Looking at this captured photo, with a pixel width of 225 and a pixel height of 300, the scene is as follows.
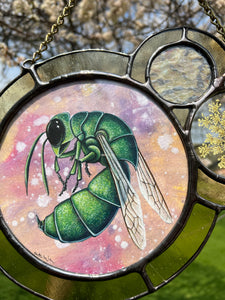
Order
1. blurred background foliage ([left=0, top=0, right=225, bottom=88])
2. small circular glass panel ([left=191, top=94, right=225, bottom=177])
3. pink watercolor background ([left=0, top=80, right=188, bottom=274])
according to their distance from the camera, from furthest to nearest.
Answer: blurred background foliage ([left=0, top=0, right=225, bottom=88]), small circular glass panel ([left=191, top=94, right=225, bottom=177]), pink watercolor background ([left=0, top=80, right=188, bottom=274])

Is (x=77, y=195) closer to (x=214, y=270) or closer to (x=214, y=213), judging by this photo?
(x=214, y=213)

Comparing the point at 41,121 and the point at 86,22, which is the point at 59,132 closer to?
the point at 41,121

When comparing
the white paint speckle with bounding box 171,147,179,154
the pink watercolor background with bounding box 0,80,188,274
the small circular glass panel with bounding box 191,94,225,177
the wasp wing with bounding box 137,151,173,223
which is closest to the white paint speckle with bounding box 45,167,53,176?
the pink watercolor background with bounding box 0,80,188,274

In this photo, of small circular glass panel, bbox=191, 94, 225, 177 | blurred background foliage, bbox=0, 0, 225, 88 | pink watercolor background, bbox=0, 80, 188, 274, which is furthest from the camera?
blurred background foliage, bbox=0, 0, 225, 88

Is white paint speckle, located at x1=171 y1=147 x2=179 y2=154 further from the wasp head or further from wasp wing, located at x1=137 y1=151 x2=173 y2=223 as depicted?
the wasp head

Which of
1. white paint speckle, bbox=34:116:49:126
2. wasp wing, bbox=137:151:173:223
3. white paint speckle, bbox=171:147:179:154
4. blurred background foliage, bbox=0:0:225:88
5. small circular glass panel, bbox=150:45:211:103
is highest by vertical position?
blurred background foliage, bbox=0:0:225:88

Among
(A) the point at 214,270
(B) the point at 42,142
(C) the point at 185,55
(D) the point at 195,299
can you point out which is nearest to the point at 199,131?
(C) the point at 185,55

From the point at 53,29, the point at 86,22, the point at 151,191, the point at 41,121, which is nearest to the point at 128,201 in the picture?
the point at 151,191

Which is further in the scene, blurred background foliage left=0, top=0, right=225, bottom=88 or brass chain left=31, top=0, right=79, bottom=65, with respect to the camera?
blurred background foliage left=0, top=0, right=225, bottom=88
